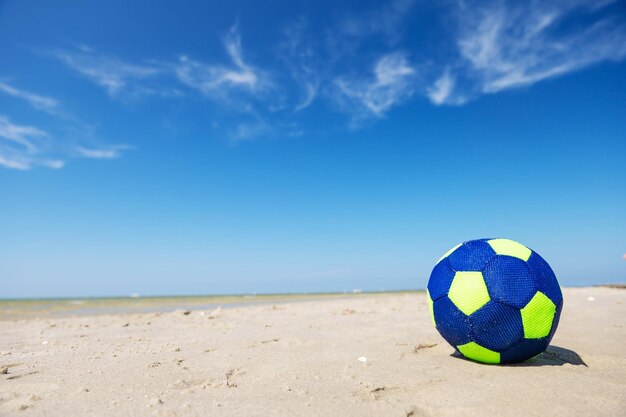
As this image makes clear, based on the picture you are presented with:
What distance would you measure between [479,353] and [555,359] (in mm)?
934

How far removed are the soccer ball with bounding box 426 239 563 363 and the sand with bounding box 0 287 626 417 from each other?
0.22 metres

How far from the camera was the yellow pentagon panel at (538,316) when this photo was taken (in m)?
3.40

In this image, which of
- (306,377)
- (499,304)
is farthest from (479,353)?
(306,377)

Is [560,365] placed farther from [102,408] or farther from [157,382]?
[102,408]

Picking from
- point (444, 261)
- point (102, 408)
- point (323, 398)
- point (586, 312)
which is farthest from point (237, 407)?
point (586, 312)

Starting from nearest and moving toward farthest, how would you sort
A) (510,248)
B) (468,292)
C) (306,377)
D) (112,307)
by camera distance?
(306,377) < (468,292) < (510,248) < (112,307)

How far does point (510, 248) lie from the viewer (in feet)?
12.3

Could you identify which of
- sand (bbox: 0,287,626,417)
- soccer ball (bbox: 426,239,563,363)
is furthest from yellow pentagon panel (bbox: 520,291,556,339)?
sand (bbox: 0,287,626,417)

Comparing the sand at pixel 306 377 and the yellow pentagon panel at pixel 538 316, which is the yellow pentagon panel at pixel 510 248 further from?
the sand at pixel 306 377

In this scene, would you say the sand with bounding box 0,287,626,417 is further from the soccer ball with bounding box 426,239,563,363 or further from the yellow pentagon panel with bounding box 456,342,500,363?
the soccer ball with bounding box 426,239,563,363

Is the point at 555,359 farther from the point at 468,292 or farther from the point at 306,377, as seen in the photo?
the point at 306,377

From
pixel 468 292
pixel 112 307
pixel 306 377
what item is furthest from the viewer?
pixel 112 307

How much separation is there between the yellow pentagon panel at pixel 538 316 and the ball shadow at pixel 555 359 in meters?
0.41

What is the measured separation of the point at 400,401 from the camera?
8.96 feet
